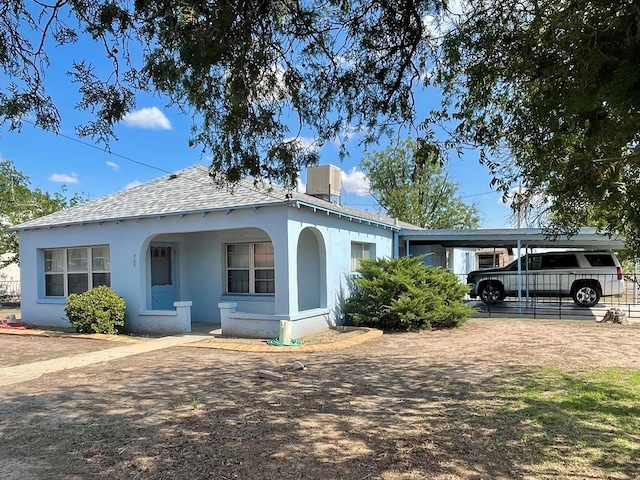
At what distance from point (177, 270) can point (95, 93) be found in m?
9.70

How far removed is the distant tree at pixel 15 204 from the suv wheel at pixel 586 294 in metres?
22.0

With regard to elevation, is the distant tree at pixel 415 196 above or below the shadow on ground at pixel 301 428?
above

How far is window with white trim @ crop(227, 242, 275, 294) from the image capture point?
1283 cm

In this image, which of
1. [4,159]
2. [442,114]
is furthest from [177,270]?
[4,159]

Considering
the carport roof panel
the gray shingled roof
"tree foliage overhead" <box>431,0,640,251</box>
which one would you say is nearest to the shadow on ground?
"tree foliage overhead" <box>431,0,640,251</box>

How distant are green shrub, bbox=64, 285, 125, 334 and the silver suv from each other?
34.4ft

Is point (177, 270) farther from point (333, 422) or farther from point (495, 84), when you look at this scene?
point (495, 84)

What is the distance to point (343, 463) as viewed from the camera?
3934 mm

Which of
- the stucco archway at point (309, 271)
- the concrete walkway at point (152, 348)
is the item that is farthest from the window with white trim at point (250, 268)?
the concrete walkway at point (152, 348)

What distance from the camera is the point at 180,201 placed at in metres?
12.4

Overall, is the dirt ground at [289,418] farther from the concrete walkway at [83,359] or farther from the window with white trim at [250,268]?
the window with white trim at [250,268]

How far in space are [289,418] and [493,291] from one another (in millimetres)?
14469

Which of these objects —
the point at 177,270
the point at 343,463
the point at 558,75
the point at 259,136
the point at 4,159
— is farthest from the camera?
the point at 4,159

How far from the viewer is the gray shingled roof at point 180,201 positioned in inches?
436
